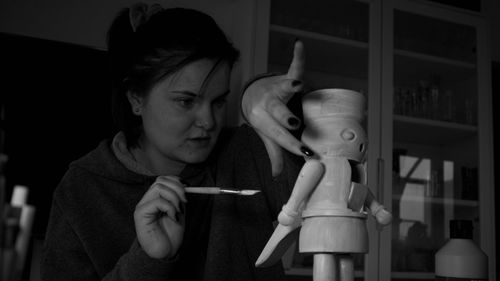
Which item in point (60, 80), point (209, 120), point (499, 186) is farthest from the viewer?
point (499, 186)

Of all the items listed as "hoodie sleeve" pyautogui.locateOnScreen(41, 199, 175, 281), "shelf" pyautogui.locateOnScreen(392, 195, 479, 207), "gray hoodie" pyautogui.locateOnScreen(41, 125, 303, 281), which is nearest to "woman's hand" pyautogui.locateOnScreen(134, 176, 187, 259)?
"hoodie sleeve" pyautogui.locateOnScreen(41, 199, 175, 281)

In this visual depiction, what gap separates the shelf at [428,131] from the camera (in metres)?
1.93

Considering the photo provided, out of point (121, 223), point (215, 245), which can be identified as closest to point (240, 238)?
point (215, 245)

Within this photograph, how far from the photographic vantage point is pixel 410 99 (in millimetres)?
1980

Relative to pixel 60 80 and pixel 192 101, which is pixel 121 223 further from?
pixel 60 80

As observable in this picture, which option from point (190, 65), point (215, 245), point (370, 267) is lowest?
point (370, 267)

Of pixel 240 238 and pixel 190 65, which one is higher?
pixel 190 65

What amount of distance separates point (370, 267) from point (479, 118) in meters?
0.76

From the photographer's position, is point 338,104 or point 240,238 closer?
point 338,104

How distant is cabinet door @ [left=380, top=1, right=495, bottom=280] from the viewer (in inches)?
74.4

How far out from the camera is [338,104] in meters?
0.45

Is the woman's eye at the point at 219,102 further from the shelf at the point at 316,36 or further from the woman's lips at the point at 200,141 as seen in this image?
the shelf at the point at 316,36

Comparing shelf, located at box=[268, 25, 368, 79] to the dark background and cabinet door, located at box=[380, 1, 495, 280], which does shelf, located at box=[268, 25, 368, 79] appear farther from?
the dark background

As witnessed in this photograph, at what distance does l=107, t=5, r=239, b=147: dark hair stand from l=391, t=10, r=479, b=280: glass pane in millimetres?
1253
